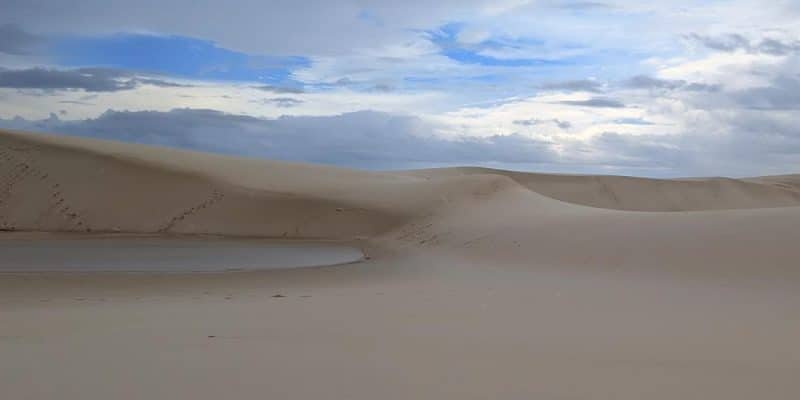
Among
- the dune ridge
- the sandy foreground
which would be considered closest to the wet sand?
the sandy foreground

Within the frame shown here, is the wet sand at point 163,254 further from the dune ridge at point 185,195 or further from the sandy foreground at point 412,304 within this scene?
the dune ridge at point 185,195

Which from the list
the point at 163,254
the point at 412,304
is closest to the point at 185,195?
the point at 163,254

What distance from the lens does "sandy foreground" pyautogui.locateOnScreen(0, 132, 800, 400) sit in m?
4.04

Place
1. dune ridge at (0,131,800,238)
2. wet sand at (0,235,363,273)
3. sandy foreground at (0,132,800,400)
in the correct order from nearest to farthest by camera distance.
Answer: sandy foreground at (0,132,800,400) < wet sand at (0,235,363,273) < dune ridge at (0,131,800,238)

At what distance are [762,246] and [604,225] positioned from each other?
150 inches

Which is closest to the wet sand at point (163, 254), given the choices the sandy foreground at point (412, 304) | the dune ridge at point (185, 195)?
the sandy foreground at point (412, 304)

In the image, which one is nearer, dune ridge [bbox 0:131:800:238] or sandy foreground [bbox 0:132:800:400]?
sandy foreground [bbox 0:132:800:400]

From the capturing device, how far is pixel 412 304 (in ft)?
25.1

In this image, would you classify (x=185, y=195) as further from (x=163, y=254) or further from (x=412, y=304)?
(x=412, y=304)

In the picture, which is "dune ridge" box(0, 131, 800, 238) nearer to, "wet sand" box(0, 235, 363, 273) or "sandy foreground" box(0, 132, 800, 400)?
"sandy foreground" box(0, 132, 800, 400)

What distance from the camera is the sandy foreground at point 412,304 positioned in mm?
4043

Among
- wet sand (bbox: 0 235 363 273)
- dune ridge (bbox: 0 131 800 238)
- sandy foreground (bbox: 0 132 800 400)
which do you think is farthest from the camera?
dune ridge (bbox: 0 131 800 238)

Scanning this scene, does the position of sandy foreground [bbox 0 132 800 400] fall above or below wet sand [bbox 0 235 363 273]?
above

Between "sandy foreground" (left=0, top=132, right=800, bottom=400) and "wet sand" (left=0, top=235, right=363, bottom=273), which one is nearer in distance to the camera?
"sandy foreground" (left=0, top=132, right=800, bottom=400)
